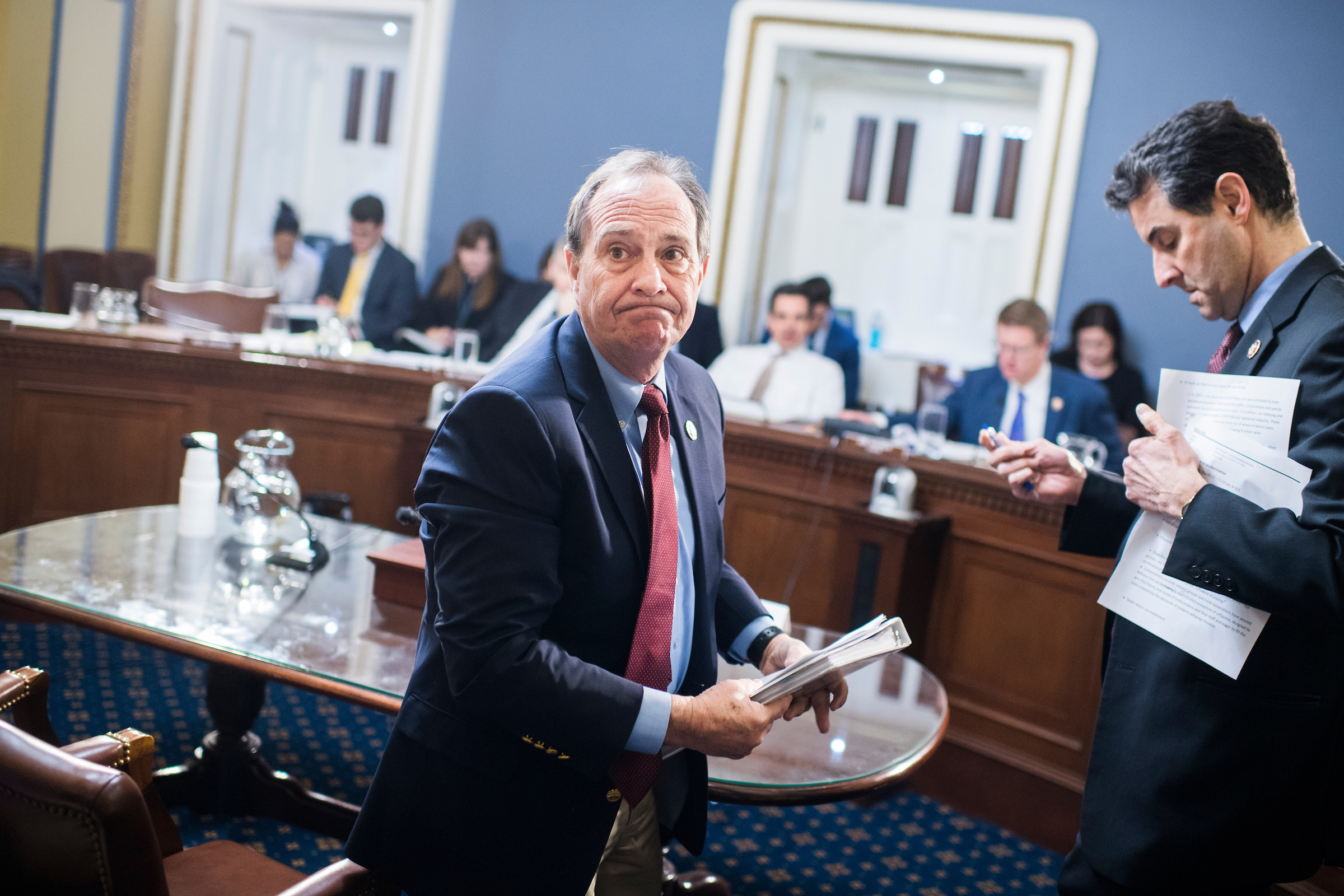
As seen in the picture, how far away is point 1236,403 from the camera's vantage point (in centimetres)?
148

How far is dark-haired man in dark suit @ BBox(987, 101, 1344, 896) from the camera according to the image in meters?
1.37

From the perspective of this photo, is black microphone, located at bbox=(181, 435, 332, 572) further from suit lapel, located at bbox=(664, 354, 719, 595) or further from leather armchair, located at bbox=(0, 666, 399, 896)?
leather armchair, located at bbox=(0, 666, 399, 896)

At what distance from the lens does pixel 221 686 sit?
100.0 inches

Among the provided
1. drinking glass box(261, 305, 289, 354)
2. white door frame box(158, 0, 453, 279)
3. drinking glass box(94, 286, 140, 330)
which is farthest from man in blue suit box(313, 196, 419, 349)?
drinking glass box(94, 286, 140, 330)

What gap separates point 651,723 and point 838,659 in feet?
0.73

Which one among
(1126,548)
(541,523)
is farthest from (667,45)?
(541,523)

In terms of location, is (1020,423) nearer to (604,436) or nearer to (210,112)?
(604,436)

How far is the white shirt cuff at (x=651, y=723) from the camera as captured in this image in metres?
1.17

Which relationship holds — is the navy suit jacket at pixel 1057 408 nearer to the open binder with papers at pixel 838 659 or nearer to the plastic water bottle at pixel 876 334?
the plastic water bottle at pixel 876 334

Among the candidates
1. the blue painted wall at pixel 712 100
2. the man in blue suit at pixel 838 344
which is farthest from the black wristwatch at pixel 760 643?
the blue painted wall at pixel 712 100

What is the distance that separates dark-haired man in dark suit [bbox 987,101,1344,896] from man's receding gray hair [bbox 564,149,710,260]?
2.28 ft

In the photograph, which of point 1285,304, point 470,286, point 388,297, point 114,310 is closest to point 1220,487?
point 1285,304

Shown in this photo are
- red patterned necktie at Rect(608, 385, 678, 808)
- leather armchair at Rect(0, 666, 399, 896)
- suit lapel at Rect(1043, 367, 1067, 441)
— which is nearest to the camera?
leather armchair at Rect(0, 666, 399, 896)

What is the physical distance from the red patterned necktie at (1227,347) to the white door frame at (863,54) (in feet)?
12.6
